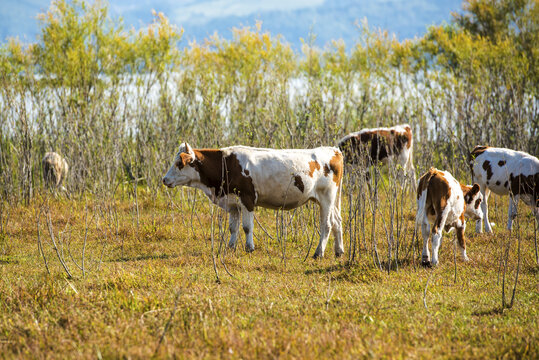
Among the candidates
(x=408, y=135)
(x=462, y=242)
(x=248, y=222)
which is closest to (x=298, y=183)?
(x=248, y=222)

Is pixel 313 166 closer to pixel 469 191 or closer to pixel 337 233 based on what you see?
→ pixel 337 233

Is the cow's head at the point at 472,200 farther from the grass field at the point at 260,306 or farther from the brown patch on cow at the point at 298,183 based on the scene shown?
the brown patch on cow at the point at 298,183

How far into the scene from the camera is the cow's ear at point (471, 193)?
7203 millimetres

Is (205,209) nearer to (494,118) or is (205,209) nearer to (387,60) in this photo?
(494,118)

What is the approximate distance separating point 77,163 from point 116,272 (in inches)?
272

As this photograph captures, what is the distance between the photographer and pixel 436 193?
21.5 ft

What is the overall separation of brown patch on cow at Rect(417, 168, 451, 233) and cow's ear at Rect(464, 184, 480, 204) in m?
0.75

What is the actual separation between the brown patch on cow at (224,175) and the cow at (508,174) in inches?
142

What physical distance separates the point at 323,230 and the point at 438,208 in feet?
5.37

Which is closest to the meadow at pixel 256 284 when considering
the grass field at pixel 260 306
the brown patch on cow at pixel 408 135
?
the grass field at pixel 260 306

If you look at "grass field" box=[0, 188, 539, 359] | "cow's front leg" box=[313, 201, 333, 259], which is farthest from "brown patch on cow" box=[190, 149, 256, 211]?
"cow's front leg" box=[313, 201, 333, 259]

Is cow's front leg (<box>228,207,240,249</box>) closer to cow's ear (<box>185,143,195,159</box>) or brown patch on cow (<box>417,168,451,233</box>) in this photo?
cow's ear (<box>185,143,195,159</box>)

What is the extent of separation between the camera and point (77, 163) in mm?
12312

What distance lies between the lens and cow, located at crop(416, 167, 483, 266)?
6508mm
